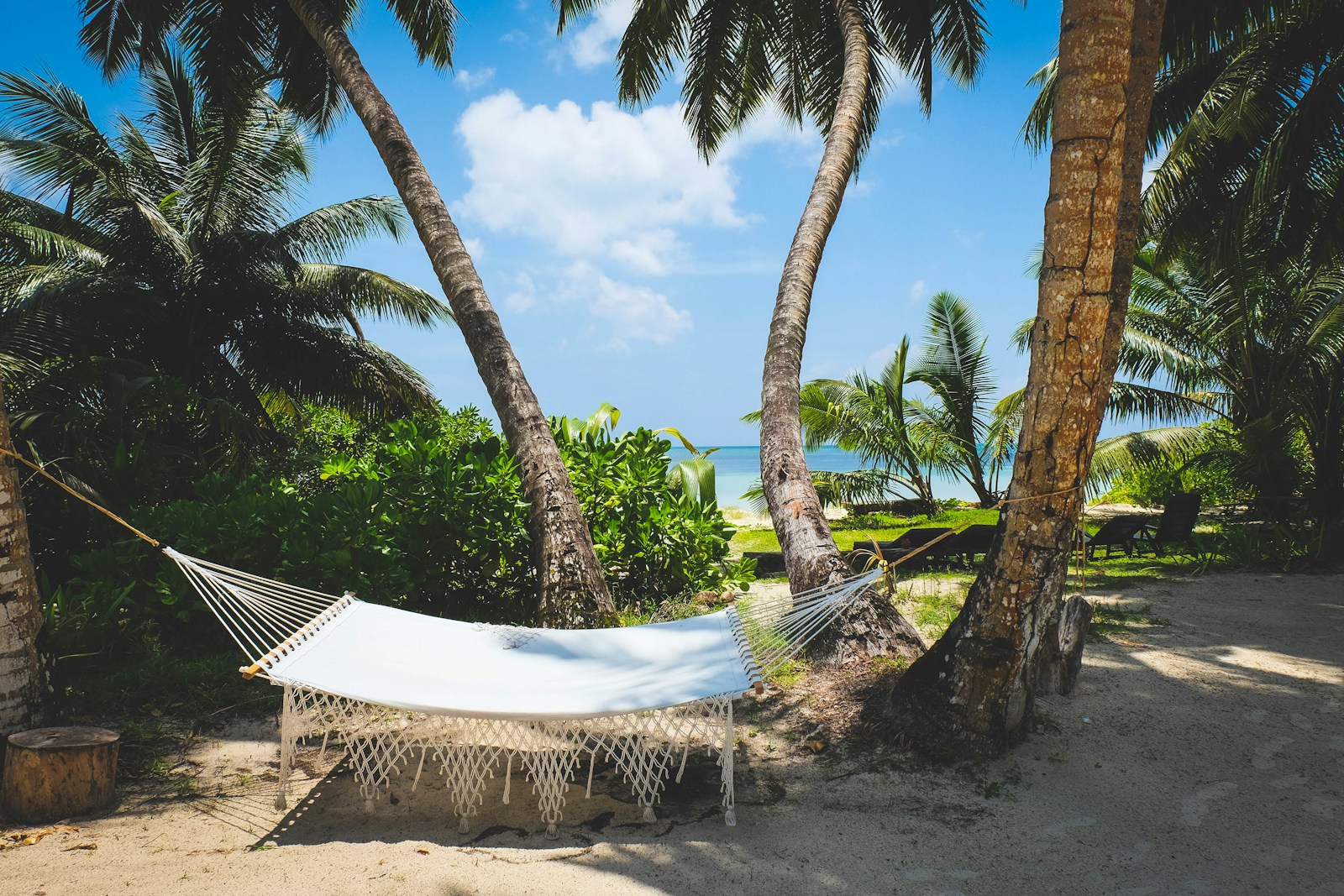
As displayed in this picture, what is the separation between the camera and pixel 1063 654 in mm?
3182

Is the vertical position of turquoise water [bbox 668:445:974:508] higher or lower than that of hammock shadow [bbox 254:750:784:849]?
higher

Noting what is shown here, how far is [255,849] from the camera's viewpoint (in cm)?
228

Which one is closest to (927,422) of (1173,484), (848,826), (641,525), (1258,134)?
(1173,484)

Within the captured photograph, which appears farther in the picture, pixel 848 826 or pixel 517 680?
pixel 517 680

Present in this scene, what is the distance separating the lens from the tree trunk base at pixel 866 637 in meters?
3.53

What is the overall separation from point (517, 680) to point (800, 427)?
2022 mm

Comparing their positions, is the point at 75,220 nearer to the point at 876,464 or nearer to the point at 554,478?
the point at 554,478

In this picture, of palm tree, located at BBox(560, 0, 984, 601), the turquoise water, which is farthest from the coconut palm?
the turquoise water

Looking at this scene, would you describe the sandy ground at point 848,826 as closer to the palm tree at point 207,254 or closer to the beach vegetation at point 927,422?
the palm tree at point 207,254

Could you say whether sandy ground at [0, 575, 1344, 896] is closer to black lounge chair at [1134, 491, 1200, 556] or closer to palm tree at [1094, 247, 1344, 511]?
black lounge chair at [1134, 491, 1200, 556]

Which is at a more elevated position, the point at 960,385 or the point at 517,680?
the point at 960,385

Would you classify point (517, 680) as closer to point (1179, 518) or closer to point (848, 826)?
point (848, 826)

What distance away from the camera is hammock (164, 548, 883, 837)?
2.34m

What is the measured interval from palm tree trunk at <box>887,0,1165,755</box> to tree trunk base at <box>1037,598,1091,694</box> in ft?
1.15
